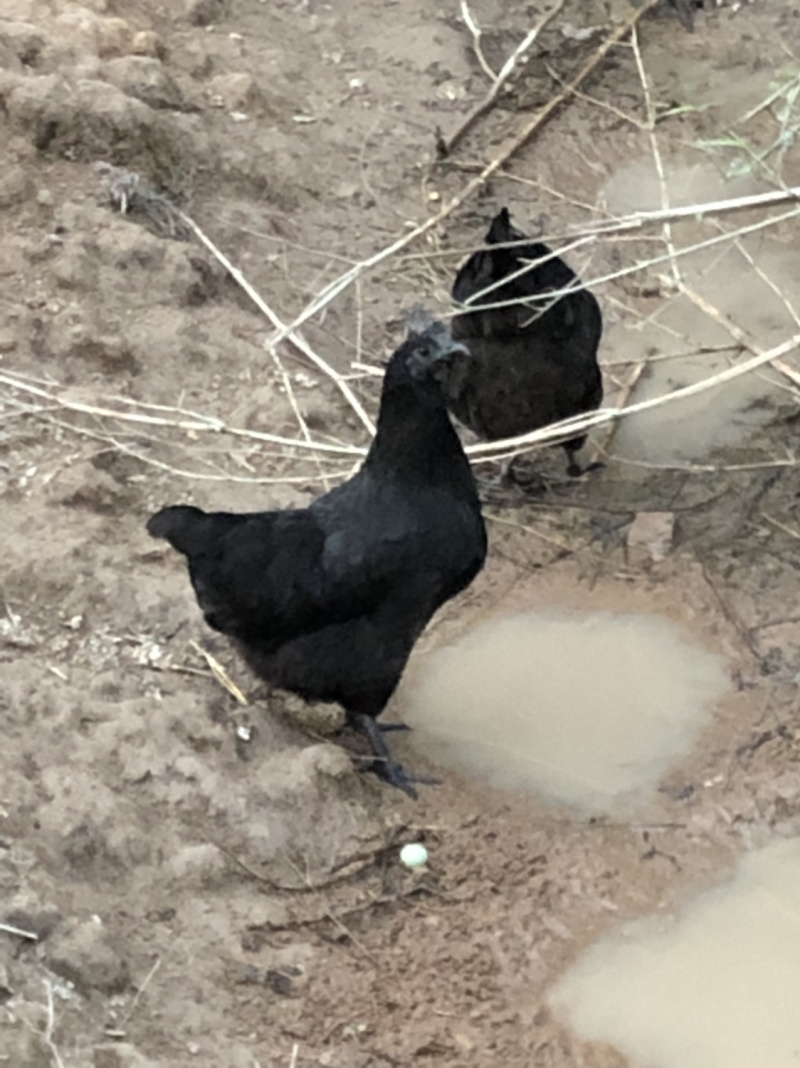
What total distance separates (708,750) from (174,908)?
4.86 ft

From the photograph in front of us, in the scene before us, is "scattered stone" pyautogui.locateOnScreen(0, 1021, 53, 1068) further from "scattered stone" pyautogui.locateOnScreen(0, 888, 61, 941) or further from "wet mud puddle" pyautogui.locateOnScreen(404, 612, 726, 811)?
"wet mud puddle" pyautogui.locateOnScreen(404, 612, 726, 811)

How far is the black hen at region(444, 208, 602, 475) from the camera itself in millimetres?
4004

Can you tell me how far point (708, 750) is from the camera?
342 centimetres

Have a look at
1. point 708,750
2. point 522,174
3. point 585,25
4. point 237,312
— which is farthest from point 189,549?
point 585,25

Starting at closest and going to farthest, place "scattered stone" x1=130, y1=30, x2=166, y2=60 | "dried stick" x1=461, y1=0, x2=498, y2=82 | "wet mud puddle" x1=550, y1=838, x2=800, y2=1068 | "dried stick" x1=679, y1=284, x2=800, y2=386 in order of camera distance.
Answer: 1. "wet mud puddle" x1=550, y1=838, x2=800, y2=1068
2. "dried stick" x1=679, y1=284, x2=800, y2=386
3. "scattered stone" x1=130, y1=30, x2=166, y2=60
4. "dried stick" x1=461, y1=0, x2=498, y2=82

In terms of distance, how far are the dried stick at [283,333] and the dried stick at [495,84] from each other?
56.5 inches

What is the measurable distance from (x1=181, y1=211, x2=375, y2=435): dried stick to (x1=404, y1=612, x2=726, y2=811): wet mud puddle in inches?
37.0

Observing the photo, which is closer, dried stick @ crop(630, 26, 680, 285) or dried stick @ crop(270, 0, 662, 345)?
dried stick @ crop(630, 26, 680, 285)

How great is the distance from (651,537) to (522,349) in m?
0.73

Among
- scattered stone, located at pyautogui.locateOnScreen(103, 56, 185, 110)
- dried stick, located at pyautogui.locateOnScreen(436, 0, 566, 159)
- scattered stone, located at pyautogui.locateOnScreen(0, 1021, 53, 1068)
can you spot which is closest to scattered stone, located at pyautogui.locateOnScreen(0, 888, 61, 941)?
scattered stone, located at pyautogui.locateOnScreen(0, 1021, 53, 1068)

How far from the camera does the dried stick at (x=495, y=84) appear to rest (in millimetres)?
5875

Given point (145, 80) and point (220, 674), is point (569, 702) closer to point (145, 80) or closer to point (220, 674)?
point (220, 674)

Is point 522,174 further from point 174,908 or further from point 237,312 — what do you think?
point 174,908

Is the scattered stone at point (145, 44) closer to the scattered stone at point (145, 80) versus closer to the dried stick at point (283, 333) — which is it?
the scattered stone at point (145, 80)
